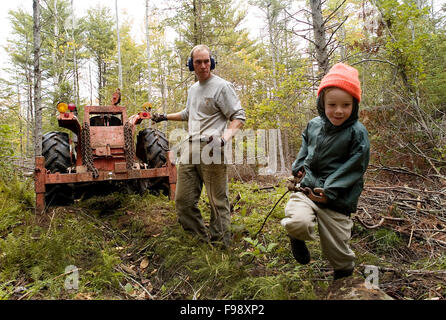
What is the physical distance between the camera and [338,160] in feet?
7.20

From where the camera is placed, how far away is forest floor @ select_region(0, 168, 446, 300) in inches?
95.3

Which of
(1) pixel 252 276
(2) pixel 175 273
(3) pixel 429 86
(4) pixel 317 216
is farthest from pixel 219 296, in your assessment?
(3) pixel 429 86

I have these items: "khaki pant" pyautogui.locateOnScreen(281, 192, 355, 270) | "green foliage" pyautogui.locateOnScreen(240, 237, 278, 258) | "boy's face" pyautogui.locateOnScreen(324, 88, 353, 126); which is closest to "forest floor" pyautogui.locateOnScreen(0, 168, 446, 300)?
"green foliage" pyautogui.locateOnScreen(240, 237, 278, 258)

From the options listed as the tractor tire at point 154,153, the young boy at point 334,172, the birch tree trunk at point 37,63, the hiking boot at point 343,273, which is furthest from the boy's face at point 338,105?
the birch tree trunk at point 37,63

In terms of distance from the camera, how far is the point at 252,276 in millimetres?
2623

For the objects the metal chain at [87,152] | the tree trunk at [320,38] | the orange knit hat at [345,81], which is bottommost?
the metal chain at [87,152]

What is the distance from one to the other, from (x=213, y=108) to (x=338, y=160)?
5.19ft

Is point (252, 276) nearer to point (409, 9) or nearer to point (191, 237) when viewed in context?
point (191, 237)

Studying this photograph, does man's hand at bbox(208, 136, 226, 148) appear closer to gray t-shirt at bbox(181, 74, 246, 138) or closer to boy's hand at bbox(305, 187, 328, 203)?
gray t-shirt at bbox(181, 74, 246, 138)

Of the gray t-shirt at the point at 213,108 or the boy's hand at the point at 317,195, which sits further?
the gray t-shirt at the point at 213,108

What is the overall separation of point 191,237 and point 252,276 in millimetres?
1050

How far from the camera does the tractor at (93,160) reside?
4270 mm

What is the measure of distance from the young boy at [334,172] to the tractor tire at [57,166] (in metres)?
3.86

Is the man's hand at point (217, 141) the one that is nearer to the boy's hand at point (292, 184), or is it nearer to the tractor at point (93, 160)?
the boy's hand at point (292, 184)
